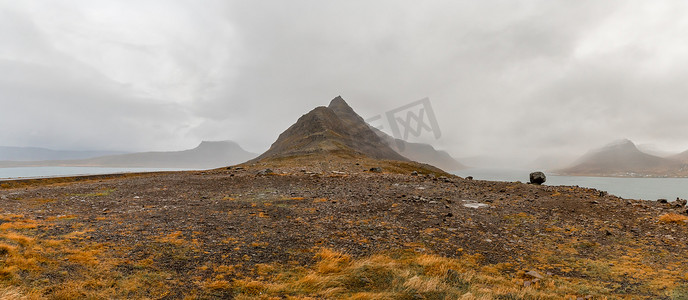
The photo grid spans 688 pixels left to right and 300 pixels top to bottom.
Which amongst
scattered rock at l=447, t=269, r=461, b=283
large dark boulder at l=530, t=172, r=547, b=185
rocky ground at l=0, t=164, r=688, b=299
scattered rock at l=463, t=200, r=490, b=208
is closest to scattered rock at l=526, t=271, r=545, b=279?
rocky ground at l=0, t=164, r=688, b=299

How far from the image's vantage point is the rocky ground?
8.34m

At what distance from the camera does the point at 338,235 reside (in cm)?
1213

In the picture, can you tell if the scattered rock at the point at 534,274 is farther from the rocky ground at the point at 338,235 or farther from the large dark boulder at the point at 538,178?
the large dark boulder at the point at 538,178

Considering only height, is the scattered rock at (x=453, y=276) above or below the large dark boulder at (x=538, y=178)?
below

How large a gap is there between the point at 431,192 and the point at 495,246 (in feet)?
32.9

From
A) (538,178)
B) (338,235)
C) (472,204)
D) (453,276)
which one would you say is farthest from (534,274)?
(538,178)

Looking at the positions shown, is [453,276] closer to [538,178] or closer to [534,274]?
[534,274]

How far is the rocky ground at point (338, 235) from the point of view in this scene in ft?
27.4

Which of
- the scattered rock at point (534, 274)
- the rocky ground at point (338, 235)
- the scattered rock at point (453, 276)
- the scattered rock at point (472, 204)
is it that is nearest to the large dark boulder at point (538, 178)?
the rocky ground at point (338, 235)

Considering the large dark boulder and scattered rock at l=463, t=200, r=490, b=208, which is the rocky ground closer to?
scattered rock at l=463, t=200, r=490, b=208

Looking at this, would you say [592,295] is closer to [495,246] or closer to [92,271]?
[495,246]

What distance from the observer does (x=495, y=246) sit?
1129cm

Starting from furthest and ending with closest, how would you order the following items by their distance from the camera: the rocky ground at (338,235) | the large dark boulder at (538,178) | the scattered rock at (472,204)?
the large dark boulder at (538,178) < the scattered rock at (472,204) < the rocky ground at (338,235)

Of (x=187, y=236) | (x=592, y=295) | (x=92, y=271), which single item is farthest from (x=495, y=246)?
(x=92, y=271)
